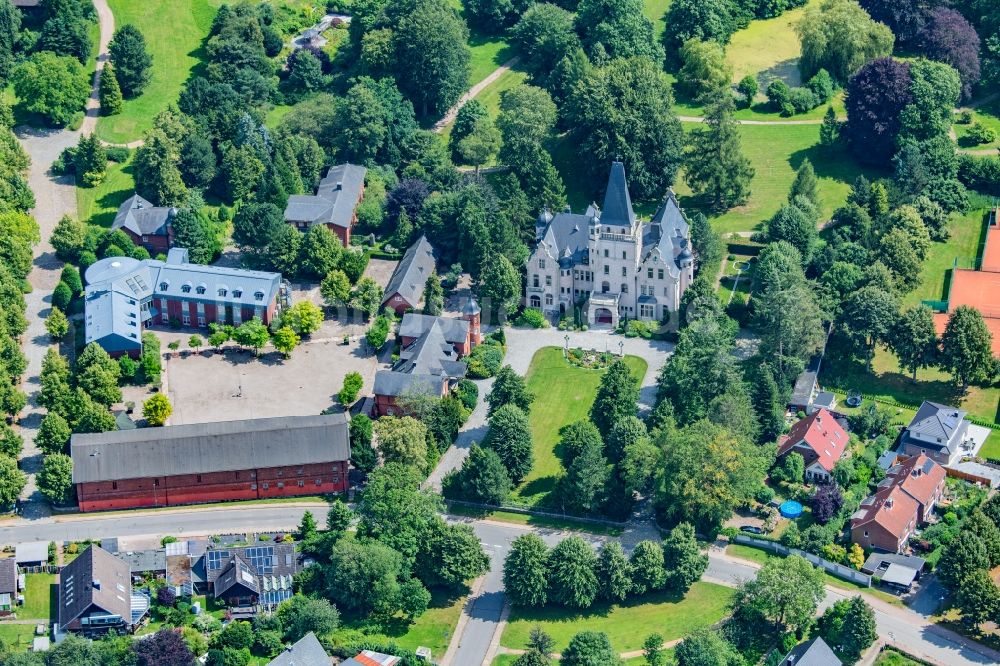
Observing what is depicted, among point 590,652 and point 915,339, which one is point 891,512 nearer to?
point 915,339

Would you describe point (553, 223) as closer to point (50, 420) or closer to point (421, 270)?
point (421, 270)

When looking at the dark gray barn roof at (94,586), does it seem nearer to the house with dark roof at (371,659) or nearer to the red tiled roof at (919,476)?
the house with dark roof at (371,659)

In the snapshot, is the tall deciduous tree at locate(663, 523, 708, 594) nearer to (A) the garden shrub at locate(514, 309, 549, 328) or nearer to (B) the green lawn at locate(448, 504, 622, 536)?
(B) the green lawn at locate(448, 504, 622, 536)

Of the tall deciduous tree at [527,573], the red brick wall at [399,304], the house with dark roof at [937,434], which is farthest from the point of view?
the red brick wall at [399,304]

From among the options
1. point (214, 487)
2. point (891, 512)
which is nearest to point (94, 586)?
point (214, 487)

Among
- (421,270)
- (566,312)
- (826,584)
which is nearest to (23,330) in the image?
(421,270)

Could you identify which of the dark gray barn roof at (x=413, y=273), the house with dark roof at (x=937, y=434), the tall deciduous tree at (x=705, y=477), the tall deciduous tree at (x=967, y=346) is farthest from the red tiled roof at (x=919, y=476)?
the dark gray barn roof at (x=413, y=273)
